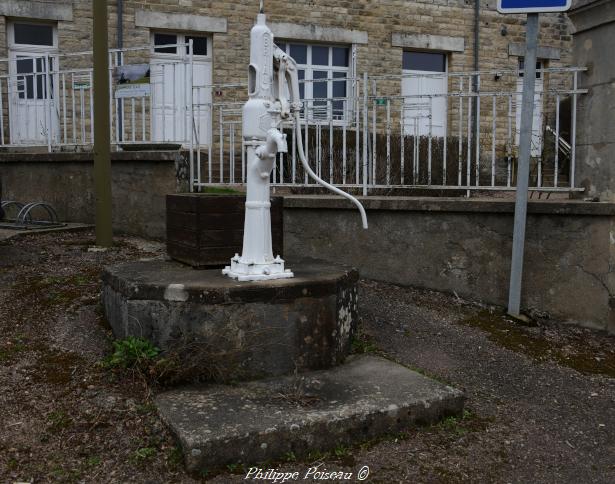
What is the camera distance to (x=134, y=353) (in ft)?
11.6

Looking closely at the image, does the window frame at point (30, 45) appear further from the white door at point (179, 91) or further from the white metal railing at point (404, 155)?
the white metal railing at point (404, 155)

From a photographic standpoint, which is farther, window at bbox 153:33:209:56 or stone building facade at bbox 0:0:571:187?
window at bbox 153:33:209:56

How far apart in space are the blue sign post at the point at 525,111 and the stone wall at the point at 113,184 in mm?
3531

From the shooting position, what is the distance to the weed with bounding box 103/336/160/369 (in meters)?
3.48

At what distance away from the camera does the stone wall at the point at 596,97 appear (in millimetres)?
5230

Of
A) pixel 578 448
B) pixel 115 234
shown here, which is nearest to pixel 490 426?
pixel 578 448

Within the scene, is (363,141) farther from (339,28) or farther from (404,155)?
(339,28)

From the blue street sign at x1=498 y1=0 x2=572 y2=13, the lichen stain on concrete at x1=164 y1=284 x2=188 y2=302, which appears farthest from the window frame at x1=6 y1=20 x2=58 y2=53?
the lichen stain on concrete at x1=164 y1=284 x2=188 y2=302

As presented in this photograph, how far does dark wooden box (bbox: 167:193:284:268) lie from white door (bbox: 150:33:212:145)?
119 inches

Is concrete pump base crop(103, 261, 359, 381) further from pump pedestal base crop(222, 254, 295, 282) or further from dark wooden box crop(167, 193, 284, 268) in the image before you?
dark wooden box crop(167, 193, 284, 268)

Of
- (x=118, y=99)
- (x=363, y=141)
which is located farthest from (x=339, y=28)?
(x=363, y=141)

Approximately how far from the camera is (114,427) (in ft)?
10.2

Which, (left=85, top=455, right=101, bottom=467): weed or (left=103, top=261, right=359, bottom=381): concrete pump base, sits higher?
(left=103, top=261, right=359, bottom=381): concrete pump base

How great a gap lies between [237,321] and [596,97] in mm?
3630
